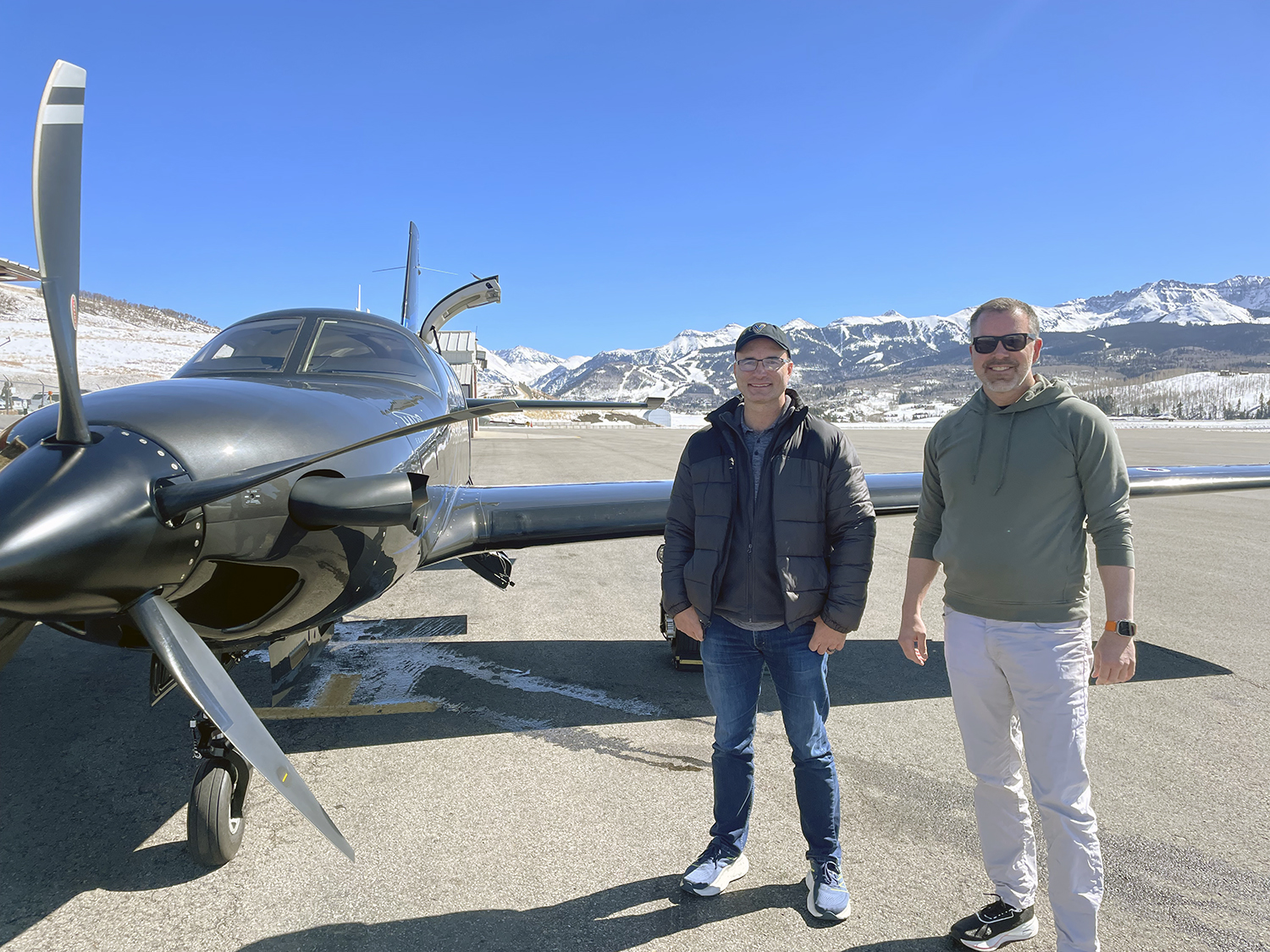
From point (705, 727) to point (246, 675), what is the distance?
10.3 feet

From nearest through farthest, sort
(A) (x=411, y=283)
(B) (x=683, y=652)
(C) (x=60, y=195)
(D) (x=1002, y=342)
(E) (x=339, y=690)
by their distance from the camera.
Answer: (D) (x=1002, y=342) → (C) (x=60, y=195) → (E) (x=339, y=690) → (B) (x=683, y=652) → (A) (x=411, y=283)

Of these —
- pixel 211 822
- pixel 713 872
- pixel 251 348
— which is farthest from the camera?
pixel 251 348

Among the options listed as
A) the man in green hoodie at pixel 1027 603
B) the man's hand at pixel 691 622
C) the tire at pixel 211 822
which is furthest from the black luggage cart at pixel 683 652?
the tire at pixel 211 822

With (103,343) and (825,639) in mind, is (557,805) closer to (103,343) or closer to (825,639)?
(825,639)

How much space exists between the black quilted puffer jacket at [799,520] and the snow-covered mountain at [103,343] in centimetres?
4353

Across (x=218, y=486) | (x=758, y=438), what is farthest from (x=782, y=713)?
(x=218, y=486)

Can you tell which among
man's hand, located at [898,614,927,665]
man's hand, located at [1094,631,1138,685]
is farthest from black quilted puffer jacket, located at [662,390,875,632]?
man's hand, located at [1094,631,1138,685]

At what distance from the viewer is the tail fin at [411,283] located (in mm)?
12234

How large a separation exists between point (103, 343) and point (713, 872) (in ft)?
273

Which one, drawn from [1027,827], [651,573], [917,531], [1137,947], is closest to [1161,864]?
[1137,947]

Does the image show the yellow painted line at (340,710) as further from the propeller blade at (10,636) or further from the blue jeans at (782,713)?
the blue jeans at (782,713)

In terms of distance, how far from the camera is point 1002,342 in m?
2.21

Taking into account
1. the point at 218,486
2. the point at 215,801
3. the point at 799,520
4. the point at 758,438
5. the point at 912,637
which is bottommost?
the point at 215,801

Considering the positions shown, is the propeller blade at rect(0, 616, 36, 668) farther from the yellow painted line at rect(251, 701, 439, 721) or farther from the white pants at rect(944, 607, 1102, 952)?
the white pants at rect(944, 607, 1102, 952)
